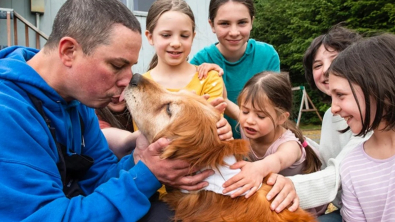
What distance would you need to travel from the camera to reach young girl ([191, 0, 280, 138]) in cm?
407

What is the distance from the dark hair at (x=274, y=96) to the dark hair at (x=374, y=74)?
0.87m

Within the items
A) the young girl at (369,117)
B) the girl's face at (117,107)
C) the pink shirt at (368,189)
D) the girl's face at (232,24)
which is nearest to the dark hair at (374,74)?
the young girl at (369,117)

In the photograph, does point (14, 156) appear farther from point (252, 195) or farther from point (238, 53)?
point (238, 53)

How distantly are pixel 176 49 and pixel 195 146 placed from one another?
1537 mm

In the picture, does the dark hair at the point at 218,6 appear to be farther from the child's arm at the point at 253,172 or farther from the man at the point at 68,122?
the man at the point at 68,122

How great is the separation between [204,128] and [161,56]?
5.05ft

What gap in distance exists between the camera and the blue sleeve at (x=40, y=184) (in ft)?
5.74

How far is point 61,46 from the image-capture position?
209cm

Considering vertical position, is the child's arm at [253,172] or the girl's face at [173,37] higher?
the girl's face at [173,37]

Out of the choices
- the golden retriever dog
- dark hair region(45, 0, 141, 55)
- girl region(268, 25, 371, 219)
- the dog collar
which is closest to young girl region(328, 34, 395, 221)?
girl region(268, 25, 371, 219)

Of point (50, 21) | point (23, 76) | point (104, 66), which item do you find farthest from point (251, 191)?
point (50, 21)

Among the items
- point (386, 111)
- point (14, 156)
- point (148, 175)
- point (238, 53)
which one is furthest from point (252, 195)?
point (238, 53)

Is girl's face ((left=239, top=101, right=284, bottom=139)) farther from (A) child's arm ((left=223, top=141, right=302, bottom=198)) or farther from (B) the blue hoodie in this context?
(B) the blue hoodie

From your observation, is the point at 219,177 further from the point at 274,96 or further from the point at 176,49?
the point at 176,49
